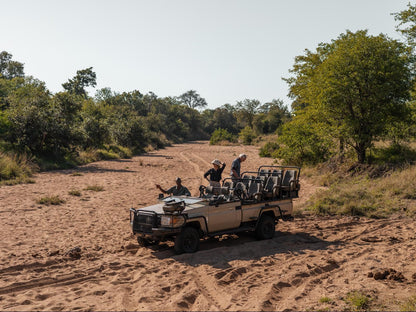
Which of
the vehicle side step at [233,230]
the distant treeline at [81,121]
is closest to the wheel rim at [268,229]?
the vehicle side step at [233,230]

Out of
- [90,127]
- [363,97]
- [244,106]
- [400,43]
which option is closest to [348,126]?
[363,97]

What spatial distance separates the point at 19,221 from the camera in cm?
1141

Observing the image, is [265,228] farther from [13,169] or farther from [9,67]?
[9,67]

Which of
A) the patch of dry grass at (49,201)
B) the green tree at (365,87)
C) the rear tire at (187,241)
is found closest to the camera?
the rear tire at (187,241)

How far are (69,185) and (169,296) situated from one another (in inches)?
541

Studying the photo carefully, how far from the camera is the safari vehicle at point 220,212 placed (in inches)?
328

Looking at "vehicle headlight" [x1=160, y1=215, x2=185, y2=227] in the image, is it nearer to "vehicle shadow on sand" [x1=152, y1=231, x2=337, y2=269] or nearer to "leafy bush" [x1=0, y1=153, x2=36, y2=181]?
"vehicle shadow on sand" [x1=152, y1=231, x2=337, y2=269]

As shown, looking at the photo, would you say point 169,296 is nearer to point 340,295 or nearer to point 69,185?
point 340,295

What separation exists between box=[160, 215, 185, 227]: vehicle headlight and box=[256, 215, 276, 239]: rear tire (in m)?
2.43

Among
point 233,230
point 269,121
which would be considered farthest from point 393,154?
point 269,121

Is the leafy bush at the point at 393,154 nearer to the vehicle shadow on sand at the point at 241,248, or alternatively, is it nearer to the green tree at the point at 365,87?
the green tree at the point at 365,87

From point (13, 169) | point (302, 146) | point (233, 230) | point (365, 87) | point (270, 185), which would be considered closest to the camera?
point (233, 230)

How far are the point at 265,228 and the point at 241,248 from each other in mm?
1186

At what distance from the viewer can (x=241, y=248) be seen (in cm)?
914
